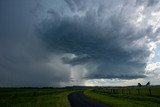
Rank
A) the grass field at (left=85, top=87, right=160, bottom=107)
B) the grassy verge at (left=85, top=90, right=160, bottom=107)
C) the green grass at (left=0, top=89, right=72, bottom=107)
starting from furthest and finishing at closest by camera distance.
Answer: the green grass at (left=0, top=89, right=72, bottom=107)
the grass field at (left=85, top=87, right=160, bottom=107)
the grassy verge at (left=85, top=90, right=160, bottom=107)

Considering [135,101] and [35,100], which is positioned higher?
[35,100]

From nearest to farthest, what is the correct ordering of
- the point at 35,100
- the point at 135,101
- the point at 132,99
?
Result: the point at 135,101 < the point at 132,99 < the point at 35,100

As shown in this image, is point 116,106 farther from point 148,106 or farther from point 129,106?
point 148,106

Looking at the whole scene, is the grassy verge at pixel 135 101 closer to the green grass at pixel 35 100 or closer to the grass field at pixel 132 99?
the grass field at pixel 132 99

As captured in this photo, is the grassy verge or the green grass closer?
the grassy verge

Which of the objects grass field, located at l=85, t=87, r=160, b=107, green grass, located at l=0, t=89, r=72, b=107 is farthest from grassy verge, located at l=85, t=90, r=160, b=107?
green grass, located at l=0, t=89, r=72, b=107

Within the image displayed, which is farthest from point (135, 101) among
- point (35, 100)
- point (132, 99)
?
point (35, 100)

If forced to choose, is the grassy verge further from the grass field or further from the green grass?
the green grass

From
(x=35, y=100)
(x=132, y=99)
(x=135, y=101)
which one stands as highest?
(x=35, y=100)

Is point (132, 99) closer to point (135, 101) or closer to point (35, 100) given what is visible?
point (135, 101)

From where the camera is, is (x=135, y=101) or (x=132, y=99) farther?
(x=132, y=99)

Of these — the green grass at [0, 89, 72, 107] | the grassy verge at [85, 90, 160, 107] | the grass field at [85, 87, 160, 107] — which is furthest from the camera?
the green grass at [0, 89, 72, 107]

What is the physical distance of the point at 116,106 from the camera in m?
32.4

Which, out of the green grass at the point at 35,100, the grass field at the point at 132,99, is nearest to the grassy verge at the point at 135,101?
the grass field at the point at 132,99
